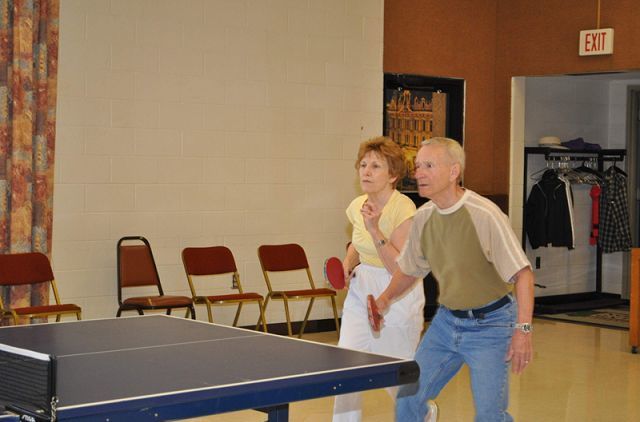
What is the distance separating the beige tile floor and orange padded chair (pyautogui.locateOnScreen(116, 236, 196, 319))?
149 centimetres

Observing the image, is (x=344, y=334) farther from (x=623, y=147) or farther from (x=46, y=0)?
(x=623, y=147)

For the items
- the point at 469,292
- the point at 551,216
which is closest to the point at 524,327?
the point at 469,292

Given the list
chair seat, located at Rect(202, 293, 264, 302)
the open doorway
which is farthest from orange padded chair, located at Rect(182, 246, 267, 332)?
the open doorway

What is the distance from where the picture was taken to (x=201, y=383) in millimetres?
2783

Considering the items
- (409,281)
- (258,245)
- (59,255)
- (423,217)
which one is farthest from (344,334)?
(258,245)

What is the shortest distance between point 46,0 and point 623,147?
662 centimetres

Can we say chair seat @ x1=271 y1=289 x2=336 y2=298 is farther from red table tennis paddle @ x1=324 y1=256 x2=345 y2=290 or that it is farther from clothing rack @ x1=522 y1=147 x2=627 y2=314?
red table tennis paddle @ x1=324 y1=256 x2=345 y2=290

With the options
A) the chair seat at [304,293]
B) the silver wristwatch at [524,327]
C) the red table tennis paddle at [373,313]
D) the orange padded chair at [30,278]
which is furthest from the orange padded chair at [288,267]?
the silver wristwatch at [524,327]

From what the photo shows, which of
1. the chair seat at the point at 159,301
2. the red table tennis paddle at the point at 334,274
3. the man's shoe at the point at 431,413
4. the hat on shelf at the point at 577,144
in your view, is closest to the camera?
the man's shoe at the point at 431,413

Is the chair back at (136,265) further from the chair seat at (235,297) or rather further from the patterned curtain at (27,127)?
the patterned curtain at (27,127)

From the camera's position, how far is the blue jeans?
3.59 m

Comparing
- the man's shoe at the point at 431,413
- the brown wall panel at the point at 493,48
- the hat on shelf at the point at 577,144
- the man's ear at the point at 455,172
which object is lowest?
the man's shoe at the point at 431,413

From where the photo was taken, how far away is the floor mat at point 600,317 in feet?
30.9

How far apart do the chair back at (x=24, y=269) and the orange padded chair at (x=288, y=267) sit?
1.79 meters
